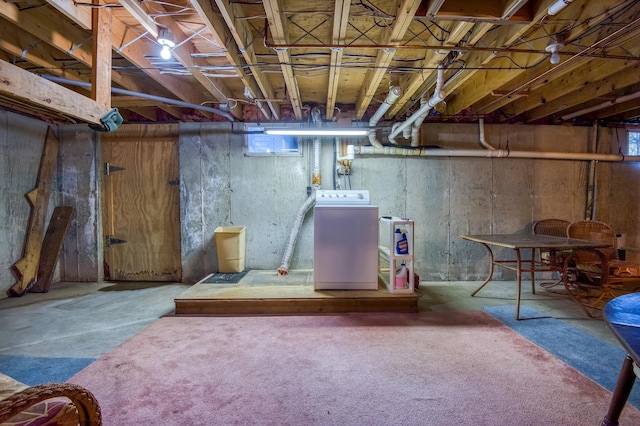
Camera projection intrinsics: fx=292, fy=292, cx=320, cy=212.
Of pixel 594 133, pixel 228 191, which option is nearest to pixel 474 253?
pixel 594 133

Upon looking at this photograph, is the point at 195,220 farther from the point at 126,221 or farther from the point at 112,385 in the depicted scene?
the point at 112,385

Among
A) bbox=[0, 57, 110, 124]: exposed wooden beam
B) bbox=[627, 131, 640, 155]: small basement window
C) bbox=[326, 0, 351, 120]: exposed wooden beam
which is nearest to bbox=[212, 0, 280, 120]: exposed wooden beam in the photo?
bbox=[326, 0, 351, 120]: exposed wooden beam

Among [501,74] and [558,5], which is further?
[501,74]

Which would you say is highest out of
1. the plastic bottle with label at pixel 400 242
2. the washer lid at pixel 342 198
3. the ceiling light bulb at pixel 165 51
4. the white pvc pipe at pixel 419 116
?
the ceiling light bulb at pixel 165 51

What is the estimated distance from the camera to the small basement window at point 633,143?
4.67m

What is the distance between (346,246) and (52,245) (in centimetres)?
423

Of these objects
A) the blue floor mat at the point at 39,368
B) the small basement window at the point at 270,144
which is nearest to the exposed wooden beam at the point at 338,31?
the small basement window at the point at 270,144

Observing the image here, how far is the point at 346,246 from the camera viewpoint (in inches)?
128

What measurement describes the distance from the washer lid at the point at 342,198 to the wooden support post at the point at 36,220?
3988 mm

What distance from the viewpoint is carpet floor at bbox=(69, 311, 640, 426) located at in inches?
64.6

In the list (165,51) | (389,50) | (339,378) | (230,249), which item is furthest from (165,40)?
(339,378)

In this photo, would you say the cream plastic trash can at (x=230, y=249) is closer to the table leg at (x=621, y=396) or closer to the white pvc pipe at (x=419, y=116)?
the white pvc pipe at (x=419, y=116)

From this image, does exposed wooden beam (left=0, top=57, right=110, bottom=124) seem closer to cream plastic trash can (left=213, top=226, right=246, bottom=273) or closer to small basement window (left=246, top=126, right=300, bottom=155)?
cream plastic trash can (left=213, top=226, right=246, bottom=273)

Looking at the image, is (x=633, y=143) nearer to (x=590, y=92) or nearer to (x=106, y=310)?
(x=590, y=92)
